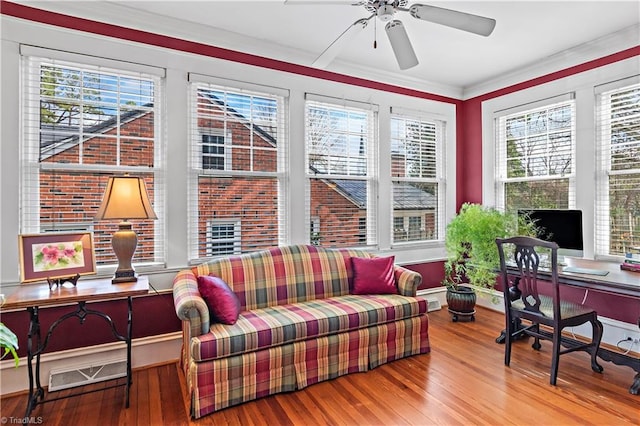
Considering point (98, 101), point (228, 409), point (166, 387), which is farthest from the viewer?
point (98, 101)

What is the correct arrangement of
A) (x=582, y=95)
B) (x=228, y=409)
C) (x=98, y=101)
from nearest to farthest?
1. (x=228, y=409)
2. (x=98, y=101)
3. (x=582, y=95)

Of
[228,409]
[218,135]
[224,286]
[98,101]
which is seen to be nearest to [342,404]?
[228,409]

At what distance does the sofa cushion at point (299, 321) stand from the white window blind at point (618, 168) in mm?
1988

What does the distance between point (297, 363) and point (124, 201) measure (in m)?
1.71

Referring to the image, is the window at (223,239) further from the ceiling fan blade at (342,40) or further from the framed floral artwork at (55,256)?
the ceiling fan blade at (342,40)

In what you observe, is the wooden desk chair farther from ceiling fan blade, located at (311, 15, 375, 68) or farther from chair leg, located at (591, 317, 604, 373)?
ceiling fan blade, located at (311, 15, 375, 68)

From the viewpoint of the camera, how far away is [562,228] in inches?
130

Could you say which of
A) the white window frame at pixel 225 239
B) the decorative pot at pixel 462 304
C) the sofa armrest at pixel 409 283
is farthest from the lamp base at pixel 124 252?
the decorative pot at pixel 462 304

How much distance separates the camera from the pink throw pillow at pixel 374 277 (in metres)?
3.33

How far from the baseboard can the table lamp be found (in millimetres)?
668

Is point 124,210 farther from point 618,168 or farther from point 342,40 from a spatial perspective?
point 618,168

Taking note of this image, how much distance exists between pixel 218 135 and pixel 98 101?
0.96 meters

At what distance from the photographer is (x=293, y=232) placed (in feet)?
11.9

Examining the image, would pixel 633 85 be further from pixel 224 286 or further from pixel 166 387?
pixel 166 387
